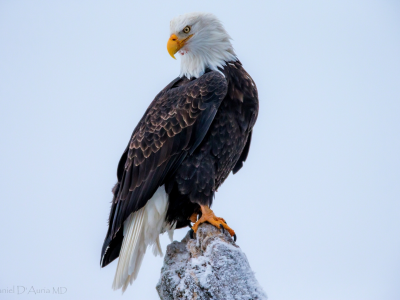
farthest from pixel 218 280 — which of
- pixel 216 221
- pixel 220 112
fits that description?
pixel 220 112

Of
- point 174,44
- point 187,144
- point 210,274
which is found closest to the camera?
point 210,274

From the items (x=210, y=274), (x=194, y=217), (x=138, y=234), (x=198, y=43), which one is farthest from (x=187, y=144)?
(x=210, y=274)

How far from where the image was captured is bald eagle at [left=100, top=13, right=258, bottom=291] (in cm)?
546

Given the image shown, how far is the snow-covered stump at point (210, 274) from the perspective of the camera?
4141mm

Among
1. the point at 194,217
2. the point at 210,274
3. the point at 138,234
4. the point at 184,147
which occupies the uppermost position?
the point at 184,147

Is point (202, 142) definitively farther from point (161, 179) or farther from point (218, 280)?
point (218, 280)

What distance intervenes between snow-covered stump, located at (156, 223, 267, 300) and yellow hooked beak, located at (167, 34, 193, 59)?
1984mm

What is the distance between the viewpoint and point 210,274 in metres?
4.27

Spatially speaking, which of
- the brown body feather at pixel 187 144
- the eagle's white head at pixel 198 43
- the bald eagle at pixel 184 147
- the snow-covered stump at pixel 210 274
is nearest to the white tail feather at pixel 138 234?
the bald eagle at pixel 184 147

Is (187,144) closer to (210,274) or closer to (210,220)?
(210,220)

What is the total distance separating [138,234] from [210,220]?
30.6 inches

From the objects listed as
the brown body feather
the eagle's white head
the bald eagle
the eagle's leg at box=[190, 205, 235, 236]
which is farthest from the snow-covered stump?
the eagle's white head

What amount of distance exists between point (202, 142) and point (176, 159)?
0.31m

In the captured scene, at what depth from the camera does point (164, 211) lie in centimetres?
566
